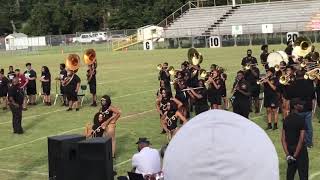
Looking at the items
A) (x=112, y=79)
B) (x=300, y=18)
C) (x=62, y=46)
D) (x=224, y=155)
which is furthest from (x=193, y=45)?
(x=224, y=155)

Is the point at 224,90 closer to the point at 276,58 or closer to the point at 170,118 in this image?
the point at 276,58

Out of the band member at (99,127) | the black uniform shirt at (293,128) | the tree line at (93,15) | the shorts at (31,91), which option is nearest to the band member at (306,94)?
the black uniform shirt at (293,128)

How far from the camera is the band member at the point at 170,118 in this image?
1281 cm

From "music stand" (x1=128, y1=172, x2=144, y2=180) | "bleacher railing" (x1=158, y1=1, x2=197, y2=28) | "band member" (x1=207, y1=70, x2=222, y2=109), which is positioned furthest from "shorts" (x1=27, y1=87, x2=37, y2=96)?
"bleacher railing" (x1=158, y1=1, x2=197, y2=28)

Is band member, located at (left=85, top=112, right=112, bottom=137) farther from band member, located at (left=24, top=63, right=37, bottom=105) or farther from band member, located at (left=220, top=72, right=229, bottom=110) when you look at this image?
band member, located at (left=24, top=63, right=37, bottom=105)

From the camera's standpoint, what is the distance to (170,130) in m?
12.8

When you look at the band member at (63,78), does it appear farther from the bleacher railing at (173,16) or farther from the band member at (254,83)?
the bleacher railing at (173,16)

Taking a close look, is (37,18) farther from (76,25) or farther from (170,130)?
(170,130)

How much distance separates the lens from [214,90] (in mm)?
15406

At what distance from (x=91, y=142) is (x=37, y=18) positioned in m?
91.4

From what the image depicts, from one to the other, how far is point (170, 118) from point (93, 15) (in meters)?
84.4

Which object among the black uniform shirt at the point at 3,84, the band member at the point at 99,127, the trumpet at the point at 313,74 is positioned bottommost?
the band member at the point at 99,127

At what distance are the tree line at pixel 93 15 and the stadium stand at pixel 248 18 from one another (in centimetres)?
1914

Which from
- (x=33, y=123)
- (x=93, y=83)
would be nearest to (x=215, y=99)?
(x=33, y=123)
